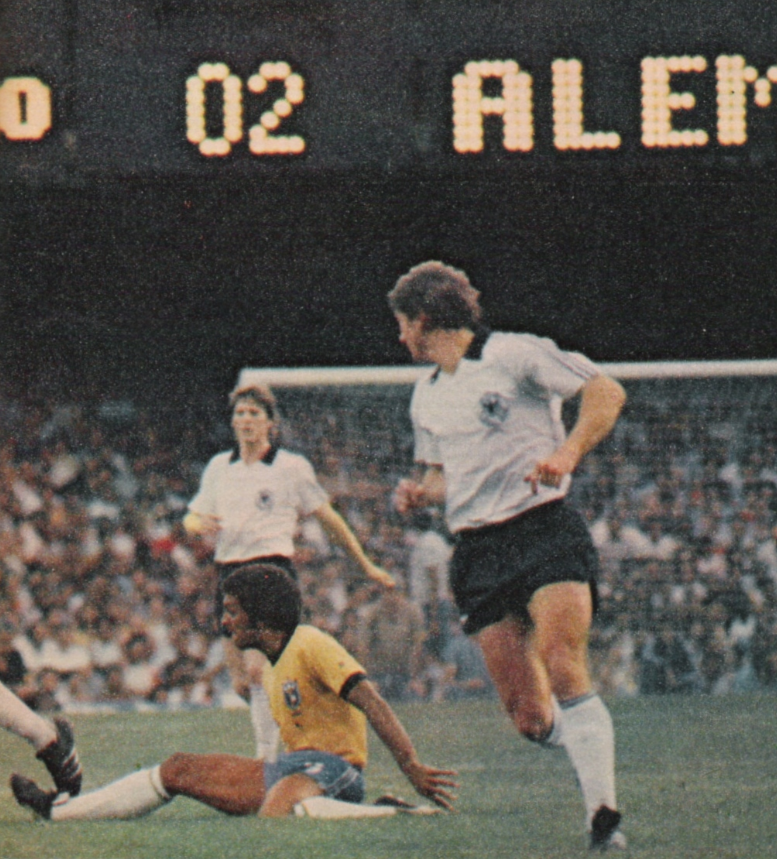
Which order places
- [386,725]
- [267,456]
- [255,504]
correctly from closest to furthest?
[386,725] < [255,504] < [267,456]

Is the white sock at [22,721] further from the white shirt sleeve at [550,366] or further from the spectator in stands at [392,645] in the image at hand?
the spectator in stands at [392,645]

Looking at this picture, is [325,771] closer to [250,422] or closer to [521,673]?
[521,673]

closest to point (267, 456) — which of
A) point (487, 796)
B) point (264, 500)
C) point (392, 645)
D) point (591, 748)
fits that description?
point (264, 500)

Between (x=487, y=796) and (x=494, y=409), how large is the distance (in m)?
1.31

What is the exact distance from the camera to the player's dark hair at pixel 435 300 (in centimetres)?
429

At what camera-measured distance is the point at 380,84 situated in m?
5.44

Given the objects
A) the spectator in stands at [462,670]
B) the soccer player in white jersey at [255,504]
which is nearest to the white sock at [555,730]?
the soccer player in white jersey at [255,504]

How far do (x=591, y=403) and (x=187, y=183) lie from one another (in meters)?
1.99

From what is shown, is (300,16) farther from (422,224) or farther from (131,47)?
(422,224)

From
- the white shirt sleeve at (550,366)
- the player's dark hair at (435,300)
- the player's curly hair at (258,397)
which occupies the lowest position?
the player's curly hair at (258,397)

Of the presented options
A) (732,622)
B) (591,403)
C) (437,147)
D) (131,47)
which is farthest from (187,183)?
(732,622)

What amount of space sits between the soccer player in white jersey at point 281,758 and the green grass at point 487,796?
7 centimetres

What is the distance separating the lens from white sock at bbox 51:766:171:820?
4.21m

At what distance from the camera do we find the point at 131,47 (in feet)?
17.6
